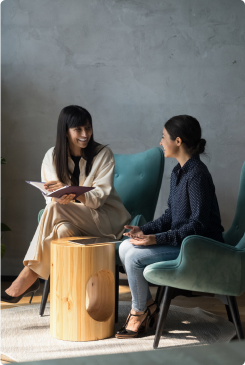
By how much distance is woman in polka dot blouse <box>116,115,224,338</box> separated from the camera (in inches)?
74.7

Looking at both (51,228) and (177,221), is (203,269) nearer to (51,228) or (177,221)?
(177,221)

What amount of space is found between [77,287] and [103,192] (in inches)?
26.0

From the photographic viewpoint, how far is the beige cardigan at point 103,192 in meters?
2.34

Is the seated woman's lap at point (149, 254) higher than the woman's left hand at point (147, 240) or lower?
lower

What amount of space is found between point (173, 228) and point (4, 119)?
2.12m

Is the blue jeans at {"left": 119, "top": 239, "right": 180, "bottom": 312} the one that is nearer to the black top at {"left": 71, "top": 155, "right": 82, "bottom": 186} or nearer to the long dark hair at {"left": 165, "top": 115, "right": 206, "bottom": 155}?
the long dark hair at {"left": 165, "top": 115, "right": 206, "bottom": 155}

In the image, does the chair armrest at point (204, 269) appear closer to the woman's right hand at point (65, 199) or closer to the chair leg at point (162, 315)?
the chair leg at point (162, 315)

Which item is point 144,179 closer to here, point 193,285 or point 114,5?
point 193,285

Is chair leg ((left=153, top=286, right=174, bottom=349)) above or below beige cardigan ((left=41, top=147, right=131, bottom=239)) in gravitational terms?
below

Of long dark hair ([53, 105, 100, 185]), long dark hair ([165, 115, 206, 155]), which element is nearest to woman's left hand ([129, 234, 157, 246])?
long dark hair ([165, 115, 206, 155])

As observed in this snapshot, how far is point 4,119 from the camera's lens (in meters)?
3.48

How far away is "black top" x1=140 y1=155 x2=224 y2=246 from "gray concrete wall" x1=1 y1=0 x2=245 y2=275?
128cm

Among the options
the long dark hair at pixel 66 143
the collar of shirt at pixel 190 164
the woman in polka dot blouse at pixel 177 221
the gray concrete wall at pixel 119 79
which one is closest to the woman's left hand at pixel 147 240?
the woman in polka dot blouse at pixel 177 221

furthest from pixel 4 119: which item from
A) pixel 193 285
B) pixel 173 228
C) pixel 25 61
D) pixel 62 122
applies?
pixel 193 285
